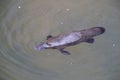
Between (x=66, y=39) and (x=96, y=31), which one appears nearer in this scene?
(x=66, y=39)

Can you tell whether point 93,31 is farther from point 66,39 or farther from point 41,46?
point 41,46

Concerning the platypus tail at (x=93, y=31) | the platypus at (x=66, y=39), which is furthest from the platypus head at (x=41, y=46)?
the platypus tail at (x=93, y=31)

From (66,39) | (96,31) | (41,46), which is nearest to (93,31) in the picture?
(96,31)

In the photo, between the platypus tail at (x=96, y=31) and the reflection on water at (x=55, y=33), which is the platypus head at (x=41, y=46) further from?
the platypus tail at (x=96, y=31)

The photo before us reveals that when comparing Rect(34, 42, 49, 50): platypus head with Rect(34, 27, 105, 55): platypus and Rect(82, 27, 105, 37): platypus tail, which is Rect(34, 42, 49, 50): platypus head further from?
Rect(82, 27, 105, 37): platypus tail

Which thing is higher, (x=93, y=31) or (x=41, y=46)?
(x=93, y=31)

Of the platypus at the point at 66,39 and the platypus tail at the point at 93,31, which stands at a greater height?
the platypus tail at the point at 93,31
